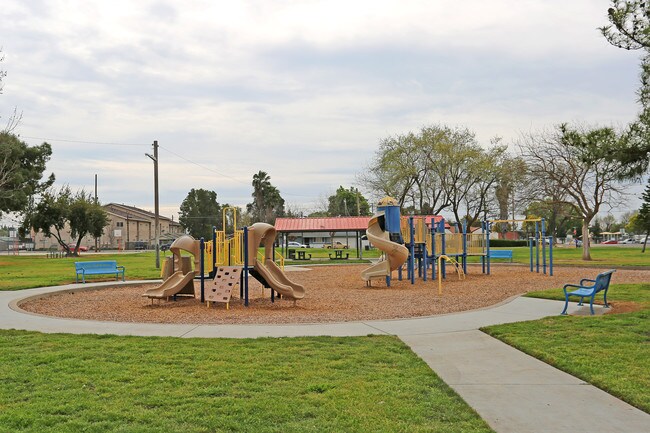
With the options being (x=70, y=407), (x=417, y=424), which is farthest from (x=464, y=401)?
(x=70, y=407)

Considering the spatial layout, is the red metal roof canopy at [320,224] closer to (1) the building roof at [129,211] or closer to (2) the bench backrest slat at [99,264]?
(2) the bench backrest slat at [99,264]

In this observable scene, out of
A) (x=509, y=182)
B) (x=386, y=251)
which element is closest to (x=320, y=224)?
(x=509, y=182)

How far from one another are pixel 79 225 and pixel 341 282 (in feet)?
149

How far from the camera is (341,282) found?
21250 mm

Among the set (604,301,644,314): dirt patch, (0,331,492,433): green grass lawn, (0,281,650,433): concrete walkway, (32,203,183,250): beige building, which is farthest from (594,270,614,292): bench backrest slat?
(32,203,183,250): beige building

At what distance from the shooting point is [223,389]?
5.53 metres

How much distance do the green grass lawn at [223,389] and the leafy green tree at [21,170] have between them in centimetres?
4147

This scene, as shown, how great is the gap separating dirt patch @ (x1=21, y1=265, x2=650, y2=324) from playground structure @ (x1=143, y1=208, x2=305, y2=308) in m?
0.35

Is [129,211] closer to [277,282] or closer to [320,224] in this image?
[320,224]

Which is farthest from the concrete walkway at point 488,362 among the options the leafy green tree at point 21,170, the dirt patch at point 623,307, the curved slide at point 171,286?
the leafy green tree at point 21,170

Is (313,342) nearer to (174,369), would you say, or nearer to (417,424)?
(174,369)

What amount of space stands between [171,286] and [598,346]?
10.5 m

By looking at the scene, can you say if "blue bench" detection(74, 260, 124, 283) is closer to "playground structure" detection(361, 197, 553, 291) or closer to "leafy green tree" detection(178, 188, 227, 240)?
"playground structure" detection(361, 197, 553, 291)

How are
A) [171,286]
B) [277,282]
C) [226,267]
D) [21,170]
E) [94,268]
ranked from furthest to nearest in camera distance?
[21,170] < [94,268] < [171,286] < [277,282] < [226,267]
